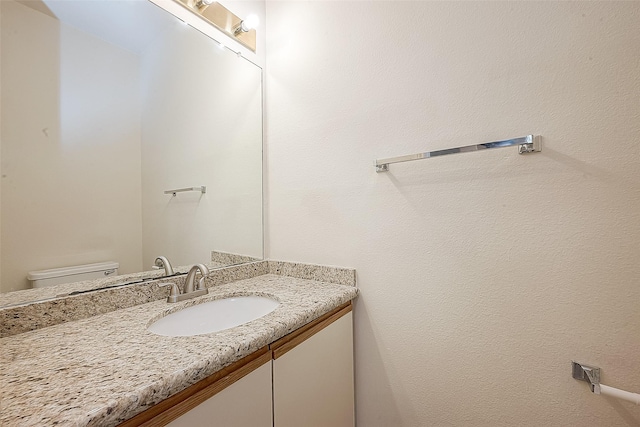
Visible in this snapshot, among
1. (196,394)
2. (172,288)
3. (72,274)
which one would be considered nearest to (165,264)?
(172,288)

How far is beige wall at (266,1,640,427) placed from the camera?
27.2 inches

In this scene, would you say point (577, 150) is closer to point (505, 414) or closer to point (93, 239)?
point (505, 414)

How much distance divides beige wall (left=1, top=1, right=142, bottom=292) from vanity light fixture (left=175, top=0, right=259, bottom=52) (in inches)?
15.0

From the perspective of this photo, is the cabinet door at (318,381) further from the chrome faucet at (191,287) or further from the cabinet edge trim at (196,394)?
the chrome faucet at (191,287)

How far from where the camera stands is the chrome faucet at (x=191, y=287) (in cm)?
92

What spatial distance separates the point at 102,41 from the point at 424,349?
1.52 m

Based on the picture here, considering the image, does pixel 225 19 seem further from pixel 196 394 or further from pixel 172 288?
pixel 196 394

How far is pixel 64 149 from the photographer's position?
0.77m

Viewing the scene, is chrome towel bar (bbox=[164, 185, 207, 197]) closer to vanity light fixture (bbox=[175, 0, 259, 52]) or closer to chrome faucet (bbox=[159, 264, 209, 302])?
chrome faucet (bbox=[159, 264, 209, 302])

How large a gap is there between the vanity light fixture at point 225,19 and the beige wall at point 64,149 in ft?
1.25

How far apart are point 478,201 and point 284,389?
0.83 meters

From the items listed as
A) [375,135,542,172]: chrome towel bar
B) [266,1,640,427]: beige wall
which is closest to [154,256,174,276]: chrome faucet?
[266,1,640,427]: beige wall

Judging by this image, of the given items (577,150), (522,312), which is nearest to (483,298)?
(522,312)

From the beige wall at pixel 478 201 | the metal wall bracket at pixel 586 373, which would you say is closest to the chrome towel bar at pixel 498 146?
the beige wall at pixel 478 201
